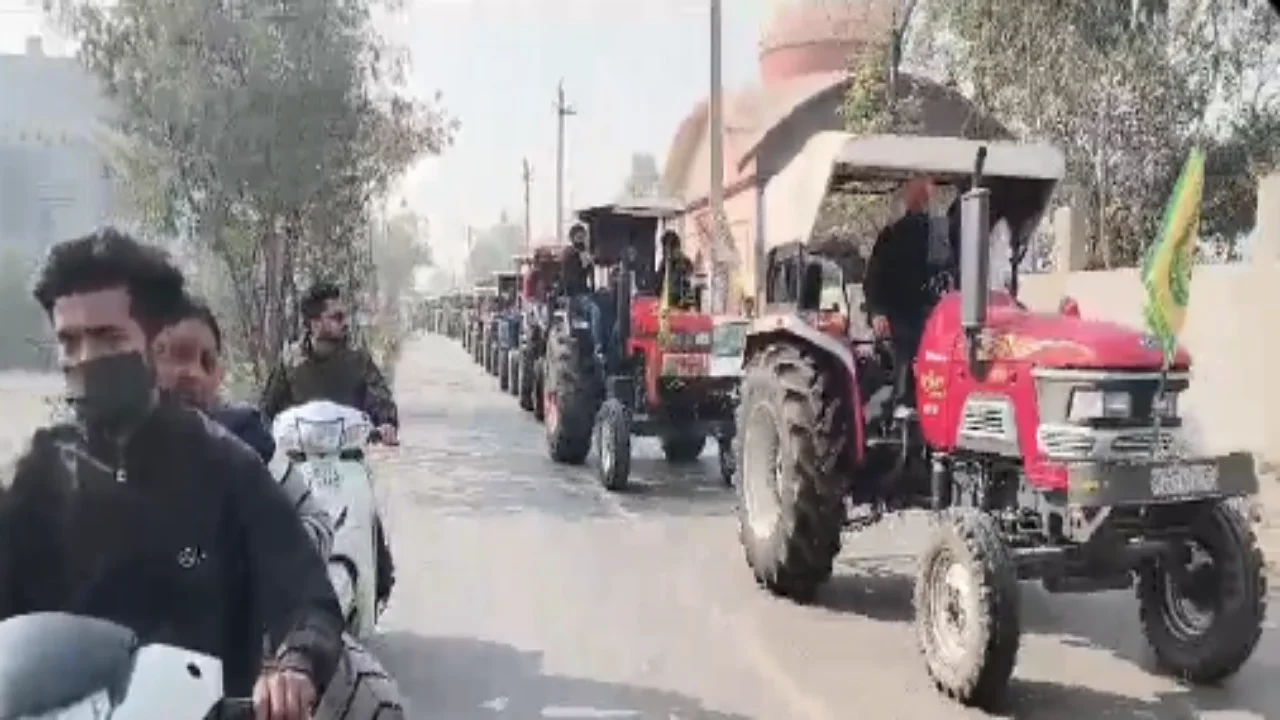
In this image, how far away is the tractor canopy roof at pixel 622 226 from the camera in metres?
14.5

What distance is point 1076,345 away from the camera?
554 cm

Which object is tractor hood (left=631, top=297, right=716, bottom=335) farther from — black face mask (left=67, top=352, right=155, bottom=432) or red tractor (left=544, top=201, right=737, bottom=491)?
black face mask (left=67, top=352, right=155, bottom=432)

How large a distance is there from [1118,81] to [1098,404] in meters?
11.1

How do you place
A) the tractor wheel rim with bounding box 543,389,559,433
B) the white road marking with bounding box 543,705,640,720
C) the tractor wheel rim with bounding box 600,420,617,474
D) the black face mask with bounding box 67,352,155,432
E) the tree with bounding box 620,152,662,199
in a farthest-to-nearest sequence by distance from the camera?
the tree with bounding box 620,152,662,199 < the tractor wheel rim with bounding box 543,389,559,433 < the tractor wheel rim with bounding box 600,420,617,474 < the white road marking with bounding box 543,705,640,720 < the black face mask with bounding box 67,352,155,432

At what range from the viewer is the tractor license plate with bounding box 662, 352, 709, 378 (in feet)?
37.7

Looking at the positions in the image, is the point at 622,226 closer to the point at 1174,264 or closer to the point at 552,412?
the point at 552,412

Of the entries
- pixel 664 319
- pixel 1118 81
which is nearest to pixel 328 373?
pixel 664 319

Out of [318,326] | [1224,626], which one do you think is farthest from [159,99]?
[1224,626]

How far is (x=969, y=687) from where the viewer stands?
5.23m

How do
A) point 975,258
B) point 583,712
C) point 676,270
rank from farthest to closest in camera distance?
point 676,270, point 975,258, point 583,712

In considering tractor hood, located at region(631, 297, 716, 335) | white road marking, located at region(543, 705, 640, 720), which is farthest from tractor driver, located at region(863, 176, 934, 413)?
tractor hood, located at region(631, 297, 716, 335)

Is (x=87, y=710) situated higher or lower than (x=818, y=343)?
lower

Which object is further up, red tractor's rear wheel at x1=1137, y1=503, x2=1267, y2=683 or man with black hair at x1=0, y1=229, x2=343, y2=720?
man with black hair at x1=0, y1=229, x2=343, y2=720

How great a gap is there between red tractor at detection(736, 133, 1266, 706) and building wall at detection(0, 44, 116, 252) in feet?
13.1
